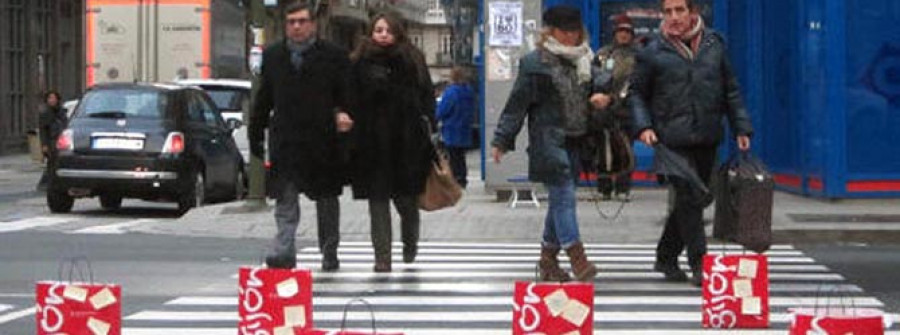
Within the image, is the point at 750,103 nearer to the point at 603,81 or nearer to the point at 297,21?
the point at 603,81

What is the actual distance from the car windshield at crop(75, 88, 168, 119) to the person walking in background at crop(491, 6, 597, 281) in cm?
915

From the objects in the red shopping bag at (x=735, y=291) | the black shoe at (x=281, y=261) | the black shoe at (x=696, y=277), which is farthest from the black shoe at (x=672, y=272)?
the black shoe at (x=281, y=261)

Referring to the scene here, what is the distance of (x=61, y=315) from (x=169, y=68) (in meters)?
20.1

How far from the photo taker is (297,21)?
1074 centimetres

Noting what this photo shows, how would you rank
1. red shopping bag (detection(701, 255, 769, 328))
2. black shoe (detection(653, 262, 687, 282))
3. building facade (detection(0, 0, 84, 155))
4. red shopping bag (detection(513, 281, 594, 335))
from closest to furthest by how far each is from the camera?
red shopping bag (detection(513, 281, 594, 335)) → red shopping bag (detection(701, 255, 769, 328)) → black shoe (detection(653, 262, 687, 282)) → building facade (detection(0, 0, 84, 155))

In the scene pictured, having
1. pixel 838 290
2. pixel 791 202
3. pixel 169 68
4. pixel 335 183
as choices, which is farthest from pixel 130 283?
pixel 169 68

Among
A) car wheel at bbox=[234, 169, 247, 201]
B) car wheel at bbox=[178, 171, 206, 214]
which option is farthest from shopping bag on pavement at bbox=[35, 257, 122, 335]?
car wheel at bbox=[234, 169, 247, 201]

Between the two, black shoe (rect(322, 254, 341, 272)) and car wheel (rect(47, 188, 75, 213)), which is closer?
black shoe (rect(322, 254, 341, 272))

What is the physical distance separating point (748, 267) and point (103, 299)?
339 centimetres

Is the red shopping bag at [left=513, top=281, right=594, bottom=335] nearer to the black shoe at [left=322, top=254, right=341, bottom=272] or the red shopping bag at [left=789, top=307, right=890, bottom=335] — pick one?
the red shopping bag at [left=789, top=307, right=890, bottom=335]

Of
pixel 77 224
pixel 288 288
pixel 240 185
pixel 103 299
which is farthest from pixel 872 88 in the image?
pixel 103 299

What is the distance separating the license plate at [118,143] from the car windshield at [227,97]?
7.39m

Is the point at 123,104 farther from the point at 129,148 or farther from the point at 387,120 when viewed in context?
the point at 387,120

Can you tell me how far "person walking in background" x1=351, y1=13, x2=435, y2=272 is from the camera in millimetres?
10961
